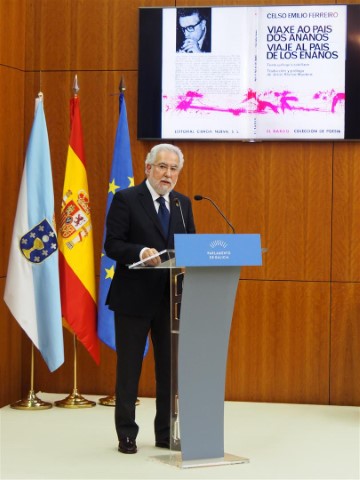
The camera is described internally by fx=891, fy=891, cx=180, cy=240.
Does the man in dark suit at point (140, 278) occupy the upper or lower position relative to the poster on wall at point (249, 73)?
lower

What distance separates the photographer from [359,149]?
22.0 ft

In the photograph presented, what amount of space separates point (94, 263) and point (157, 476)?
268cm

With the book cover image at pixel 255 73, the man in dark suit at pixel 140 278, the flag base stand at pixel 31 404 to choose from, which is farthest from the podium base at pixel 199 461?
the book cover image at pixel 255 73

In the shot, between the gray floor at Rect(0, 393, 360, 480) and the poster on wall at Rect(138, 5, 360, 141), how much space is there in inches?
81.6

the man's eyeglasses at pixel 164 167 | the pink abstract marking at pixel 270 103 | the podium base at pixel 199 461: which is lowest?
the podium base at pixel 199 461

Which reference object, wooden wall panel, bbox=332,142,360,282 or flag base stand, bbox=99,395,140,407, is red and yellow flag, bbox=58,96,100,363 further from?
wooden wall panel, bbox=332,142,360,282

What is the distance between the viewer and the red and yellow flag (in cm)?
646

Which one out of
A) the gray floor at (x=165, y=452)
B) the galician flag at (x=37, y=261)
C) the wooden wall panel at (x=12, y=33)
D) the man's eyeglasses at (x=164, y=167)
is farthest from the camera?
the wooden wall panel at (x=12, y=33)

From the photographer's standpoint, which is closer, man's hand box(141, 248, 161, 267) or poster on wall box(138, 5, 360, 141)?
man's hand box(141, 248, 161, 267)

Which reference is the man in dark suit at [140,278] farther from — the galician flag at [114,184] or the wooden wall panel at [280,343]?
the wooden wall panel at [280,343]

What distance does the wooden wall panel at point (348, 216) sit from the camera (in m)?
6.72

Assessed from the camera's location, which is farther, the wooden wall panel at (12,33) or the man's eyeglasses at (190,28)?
the man's eyeglasses at (190,28)

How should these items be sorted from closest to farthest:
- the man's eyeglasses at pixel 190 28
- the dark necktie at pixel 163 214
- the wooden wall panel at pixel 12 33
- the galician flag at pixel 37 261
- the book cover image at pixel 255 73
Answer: the dark necktie at pixel 163 214, the galician flag at pixel 37 261, the wooden wall panel at pixel 12 33, the book cover image at pixel 255 73, the man's eyeglasses at pixel 190 28

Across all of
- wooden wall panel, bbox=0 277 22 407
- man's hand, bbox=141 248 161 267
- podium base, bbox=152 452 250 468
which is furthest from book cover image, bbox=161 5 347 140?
podium base, bbox=152 452 250 468
